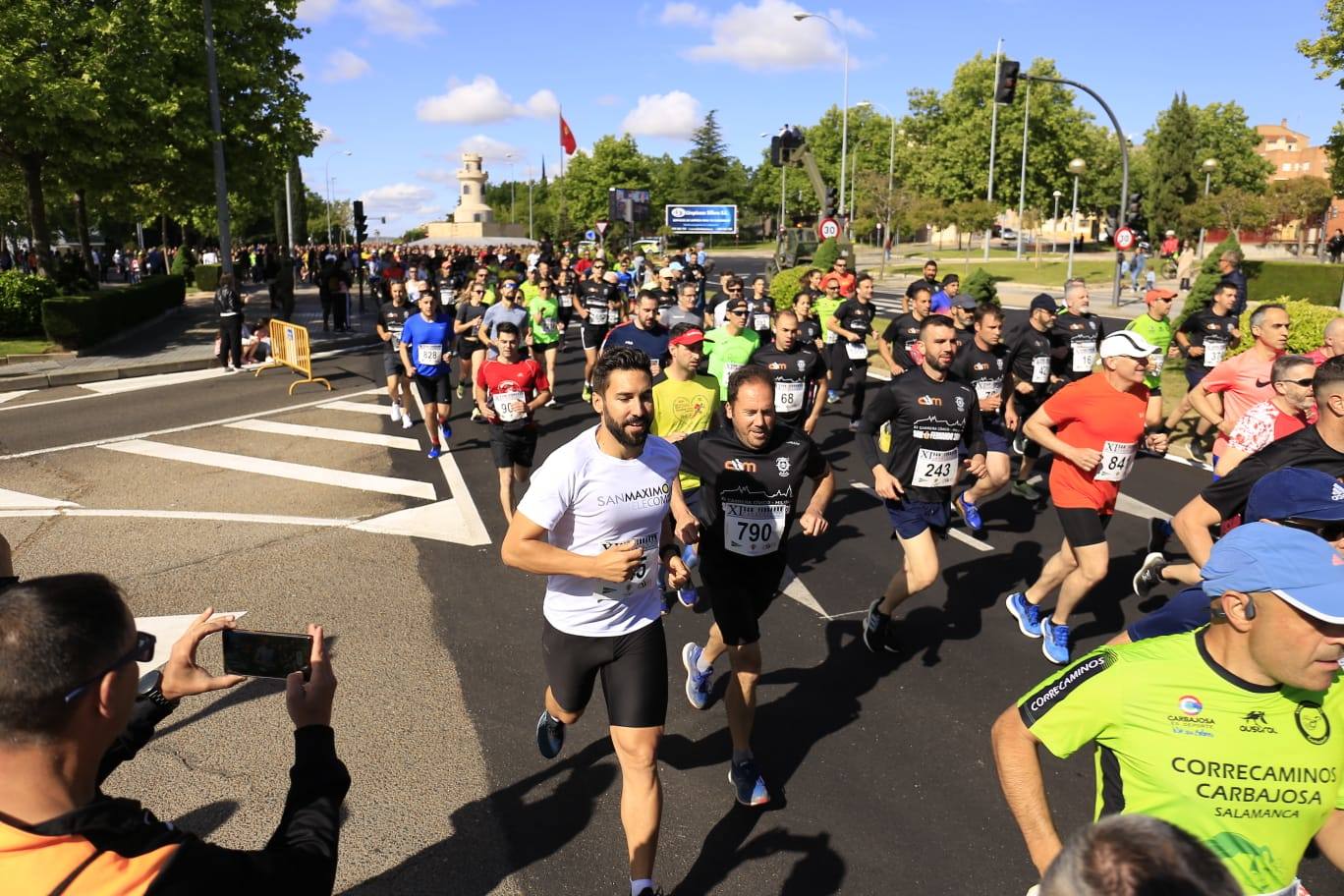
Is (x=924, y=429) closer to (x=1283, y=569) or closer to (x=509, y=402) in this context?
(x=509, y=402)

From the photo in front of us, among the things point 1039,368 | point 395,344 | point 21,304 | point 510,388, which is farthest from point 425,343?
point 21,304

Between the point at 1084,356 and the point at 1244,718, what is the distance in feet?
30.4

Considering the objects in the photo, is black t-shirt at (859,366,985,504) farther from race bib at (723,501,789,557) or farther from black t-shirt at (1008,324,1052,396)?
black t-shirt at (1008,324,1052,396)

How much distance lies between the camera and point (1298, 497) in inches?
136

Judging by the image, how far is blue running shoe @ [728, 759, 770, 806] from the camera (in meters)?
4.37

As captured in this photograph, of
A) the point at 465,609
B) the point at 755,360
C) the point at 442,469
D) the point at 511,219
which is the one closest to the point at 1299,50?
the point at 755,360

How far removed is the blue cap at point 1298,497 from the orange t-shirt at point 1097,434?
2.31 m

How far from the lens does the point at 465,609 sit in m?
6.80

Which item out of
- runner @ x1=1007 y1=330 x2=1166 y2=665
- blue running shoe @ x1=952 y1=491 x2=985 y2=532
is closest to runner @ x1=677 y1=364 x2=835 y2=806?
runner @ x1=1007 y1=330 x2=1166 y2=665

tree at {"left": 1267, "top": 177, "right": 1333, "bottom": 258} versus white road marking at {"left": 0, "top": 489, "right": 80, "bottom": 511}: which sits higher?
tree at {"left": 1267, "top": 177, "right": 1333, "bottom": 258}

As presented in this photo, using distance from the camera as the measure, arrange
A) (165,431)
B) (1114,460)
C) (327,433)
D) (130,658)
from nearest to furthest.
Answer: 1. (130,658)
2. (1114,460)
3. (327,433)
4. (165,431)

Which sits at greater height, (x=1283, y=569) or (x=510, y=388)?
(x=1283, y=569)

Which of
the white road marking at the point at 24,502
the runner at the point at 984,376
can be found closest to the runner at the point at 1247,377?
the runner at the point at 984,376

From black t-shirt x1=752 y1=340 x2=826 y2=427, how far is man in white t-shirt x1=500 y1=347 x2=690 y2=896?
4.70 metres
